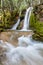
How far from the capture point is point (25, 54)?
262 inches

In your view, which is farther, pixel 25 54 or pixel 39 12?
pixel 39 12

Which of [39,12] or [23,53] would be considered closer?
[23,53]

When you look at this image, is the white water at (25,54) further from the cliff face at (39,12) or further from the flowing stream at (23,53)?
the cliff face at (39,12)

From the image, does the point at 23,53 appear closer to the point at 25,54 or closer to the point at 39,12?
the point at 25,54

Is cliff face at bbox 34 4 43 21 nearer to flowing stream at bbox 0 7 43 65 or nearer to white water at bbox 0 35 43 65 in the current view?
flowing stream at bbox 0 7 43 65

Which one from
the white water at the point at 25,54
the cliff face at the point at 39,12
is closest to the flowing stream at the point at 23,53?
the white water at the point at 25,54

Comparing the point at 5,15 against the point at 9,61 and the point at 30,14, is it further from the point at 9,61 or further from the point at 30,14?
the point at 9,61

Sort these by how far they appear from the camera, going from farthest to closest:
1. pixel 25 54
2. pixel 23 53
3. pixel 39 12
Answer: pixel 39 12 → pixel 23 53 → pixel 25 54

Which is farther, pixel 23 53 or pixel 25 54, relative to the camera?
pixel 23 53

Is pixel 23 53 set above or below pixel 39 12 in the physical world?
below

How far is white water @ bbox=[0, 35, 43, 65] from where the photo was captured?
19.1ft

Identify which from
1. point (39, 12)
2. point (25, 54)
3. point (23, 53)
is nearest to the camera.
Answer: point (25, 54)

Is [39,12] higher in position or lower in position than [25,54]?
higher

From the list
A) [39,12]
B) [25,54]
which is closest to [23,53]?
[25,54]
